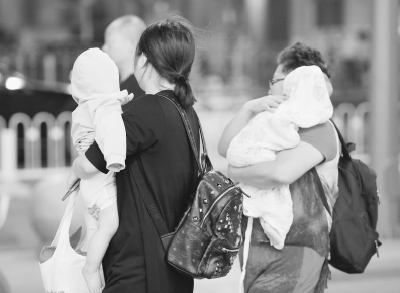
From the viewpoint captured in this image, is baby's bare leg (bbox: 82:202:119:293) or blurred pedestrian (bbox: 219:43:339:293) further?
blurred pedestrian (bbox: 219:43:339:293)

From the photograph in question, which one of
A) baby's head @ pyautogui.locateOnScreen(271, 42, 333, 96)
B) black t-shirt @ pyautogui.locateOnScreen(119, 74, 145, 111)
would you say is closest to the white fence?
black t-shirt @ pyautogui.locateOnScreen(119, 74, 145, 111)

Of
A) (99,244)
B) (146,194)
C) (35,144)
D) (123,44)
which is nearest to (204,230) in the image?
(146,194)

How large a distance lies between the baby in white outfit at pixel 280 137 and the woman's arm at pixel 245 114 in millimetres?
97

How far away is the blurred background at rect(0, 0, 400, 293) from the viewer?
229 inches

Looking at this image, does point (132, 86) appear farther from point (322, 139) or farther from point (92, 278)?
point (92, 278)

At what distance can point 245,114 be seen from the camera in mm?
3031

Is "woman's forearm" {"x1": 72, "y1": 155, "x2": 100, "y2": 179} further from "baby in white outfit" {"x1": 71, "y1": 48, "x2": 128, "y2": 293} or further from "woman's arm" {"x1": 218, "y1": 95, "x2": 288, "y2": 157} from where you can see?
"woman's arm" {"x1": 218, "y1": 95, "x2": 288, "y2": 157}

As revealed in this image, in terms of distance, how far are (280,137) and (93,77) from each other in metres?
0.75

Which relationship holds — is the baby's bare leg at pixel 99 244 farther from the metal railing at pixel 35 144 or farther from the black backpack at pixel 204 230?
the metal railing at pixel 35 144

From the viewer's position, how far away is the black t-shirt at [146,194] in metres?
2.38

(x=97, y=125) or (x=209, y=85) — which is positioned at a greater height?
(x=209, y=85)

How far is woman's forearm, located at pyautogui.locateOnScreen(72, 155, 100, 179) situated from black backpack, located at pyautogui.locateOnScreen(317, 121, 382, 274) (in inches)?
37.5

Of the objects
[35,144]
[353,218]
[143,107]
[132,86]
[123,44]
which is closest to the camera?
[143,107]

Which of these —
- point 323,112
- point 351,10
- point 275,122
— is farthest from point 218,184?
point 351,10
